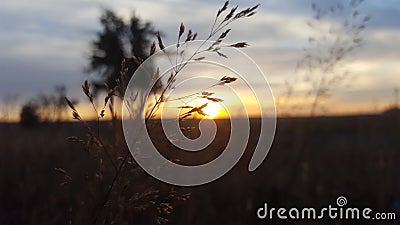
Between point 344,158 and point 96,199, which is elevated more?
point 344,158

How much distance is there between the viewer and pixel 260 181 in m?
5.23

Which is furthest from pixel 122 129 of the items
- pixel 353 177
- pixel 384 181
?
pixel 353 177

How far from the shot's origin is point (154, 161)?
1.77 m

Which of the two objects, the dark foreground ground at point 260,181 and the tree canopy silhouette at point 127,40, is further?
the dark foreground ground at point 260,181

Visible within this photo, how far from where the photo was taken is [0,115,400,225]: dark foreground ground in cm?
441

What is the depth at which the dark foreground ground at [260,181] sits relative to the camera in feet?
14.5

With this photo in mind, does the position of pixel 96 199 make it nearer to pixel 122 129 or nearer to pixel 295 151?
pixel 122 129

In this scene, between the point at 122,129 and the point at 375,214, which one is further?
the point at 375,214

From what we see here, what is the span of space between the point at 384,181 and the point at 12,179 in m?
3.24

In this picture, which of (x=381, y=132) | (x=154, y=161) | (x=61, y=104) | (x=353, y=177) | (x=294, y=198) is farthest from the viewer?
(x=61, y=104)

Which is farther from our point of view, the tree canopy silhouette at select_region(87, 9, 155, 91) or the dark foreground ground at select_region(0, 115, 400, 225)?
the dark foreground ground at select_region(0, 115, 400, 225)

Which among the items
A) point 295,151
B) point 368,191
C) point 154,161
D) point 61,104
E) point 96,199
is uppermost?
point 61,104

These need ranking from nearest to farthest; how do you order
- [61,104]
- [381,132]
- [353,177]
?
[353,177]
[381,132]
[61,104]

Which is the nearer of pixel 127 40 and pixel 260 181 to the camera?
pixel 127 40
